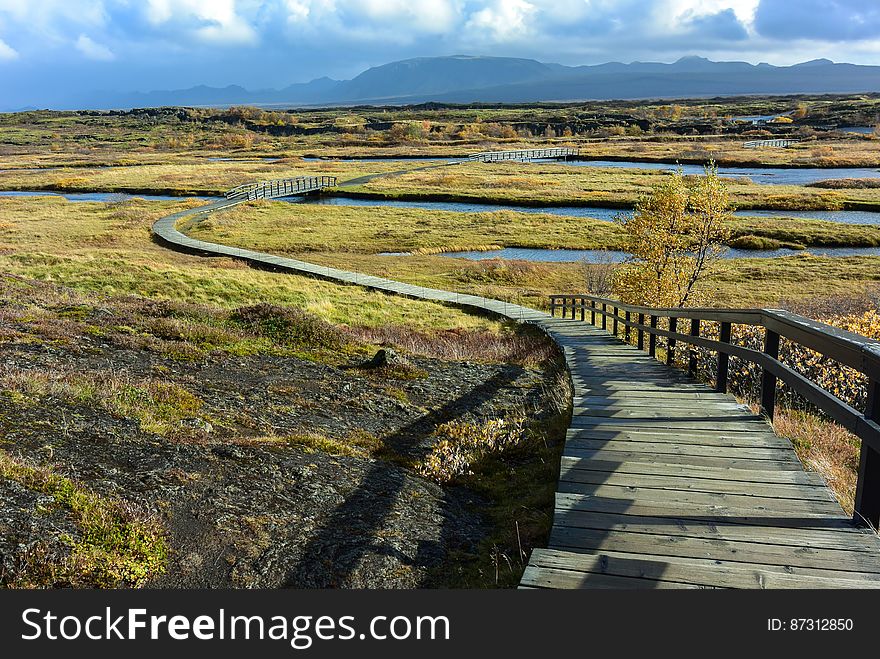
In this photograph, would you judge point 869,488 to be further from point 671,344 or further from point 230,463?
point 671,344

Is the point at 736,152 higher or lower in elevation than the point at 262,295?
higher

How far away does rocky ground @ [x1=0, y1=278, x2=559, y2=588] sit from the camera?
4.89 metres

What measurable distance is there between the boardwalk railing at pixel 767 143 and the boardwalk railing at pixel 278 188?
244ft

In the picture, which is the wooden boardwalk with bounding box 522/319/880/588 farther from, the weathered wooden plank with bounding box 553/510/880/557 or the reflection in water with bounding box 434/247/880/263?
the reflection in water with bounding box 434/247/880/263

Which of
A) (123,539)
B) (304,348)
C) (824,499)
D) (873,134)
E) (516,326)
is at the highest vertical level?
(873,134)

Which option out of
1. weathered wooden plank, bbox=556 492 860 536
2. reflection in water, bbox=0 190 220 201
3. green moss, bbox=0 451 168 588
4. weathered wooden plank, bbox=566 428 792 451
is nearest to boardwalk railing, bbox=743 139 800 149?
reflection in water, bbox=0 190 220 201

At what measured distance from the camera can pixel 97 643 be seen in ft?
9.55

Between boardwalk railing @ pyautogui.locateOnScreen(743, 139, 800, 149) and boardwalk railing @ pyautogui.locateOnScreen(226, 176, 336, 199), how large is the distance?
74.3 meters

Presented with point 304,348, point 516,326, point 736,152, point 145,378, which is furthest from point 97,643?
point 736,152

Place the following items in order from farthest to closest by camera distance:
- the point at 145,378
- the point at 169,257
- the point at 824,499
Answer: the point at 169,257 < the point at 145,378 < the point at 824,499

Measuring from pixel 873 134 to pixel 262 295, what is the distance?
138 metres

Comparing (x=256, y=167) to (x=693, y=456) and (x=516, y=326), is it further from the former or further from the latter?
(x=693, y=456)

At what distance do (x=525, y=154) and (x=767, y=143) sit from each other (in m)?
43.7

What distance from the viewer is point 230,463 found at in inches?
263
